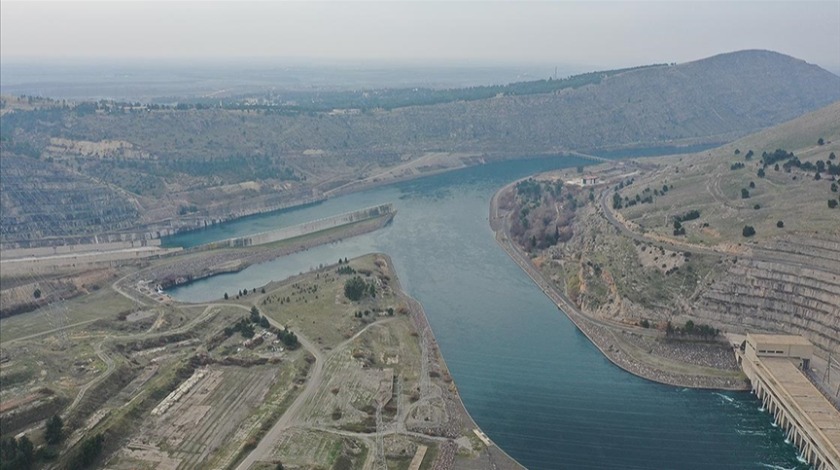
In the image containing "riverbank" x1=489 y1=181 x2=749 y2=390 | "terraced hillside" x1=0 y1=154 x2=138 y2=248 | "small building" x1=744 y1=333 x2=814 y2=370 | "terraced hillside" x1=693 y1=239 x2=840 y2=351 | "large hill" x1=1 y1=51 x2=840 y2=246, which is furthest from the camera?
"large hill" x1=1 y1=51 x2=840 y2=246

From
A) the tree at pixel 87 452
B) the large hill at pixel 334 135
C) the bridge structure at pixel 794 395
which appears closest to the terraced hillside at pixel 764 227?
the bridge structure at pixel 794 395

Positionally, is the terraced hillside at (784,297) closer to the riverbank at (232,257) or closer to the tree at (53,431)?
the tree at (53,431)

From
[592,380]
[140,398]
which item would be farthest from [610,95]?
[140,398]

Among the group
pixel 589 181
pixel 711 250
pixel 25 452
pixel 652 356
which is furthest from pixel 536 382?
pixel 589 181

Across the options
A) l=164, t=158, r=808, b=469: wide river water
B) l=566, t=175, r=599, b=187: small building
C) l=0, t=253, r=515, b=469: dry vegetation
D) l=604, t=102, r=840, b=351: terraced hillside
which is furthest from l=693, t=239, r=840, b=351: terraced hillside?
l=566, t=175, r=599, b=187: small building

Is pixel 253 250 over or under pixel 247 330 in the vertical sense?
under

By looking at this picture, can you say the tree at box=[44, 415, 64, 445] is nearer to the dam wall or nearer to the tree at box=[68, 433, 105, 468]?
the tree at box=[68, 433, 105, 468]

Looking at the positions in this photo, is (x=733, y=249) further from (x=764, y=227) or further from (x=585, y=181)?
(x=585, y=181)
